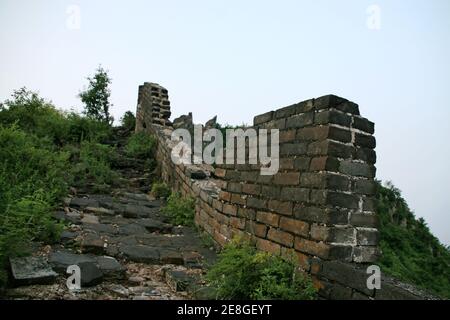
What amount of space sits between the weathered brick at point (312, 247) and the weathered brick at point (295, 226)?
0.18ft

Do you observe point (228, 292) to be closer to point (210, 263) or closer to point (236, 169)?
point (210, 263)

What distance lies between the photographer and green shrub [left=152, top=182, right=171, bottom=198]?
23.6ft

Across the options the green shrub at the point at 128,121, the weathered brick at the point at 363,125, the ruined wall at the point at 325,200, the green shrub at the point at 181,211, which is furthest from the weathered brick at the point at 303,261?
the green shrub at the point at 128,121

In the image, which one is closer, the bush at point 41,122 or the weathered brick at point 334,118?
the weathered brick at point 334,118

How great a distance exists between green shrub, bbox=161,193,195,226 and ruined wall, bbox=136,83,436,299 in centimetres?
210

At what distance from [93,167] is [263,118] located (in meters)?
4.98

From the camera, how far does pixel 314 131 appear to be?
2.76m

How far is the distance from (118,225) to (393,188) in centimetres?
2189

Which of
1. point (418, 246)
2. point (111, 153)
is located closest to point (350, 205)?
point (111, 153)

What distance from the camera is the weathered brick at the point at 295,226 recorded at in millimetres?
2696

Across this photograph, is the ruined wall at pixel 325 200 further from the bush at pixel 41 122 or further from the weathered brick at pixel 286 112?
the bush at pixel 41 122

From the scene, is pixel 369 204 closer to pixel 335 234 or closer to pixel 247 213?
pixel 335 234

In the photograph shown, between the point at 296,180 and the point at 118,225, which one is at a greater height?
the point at 296,180
